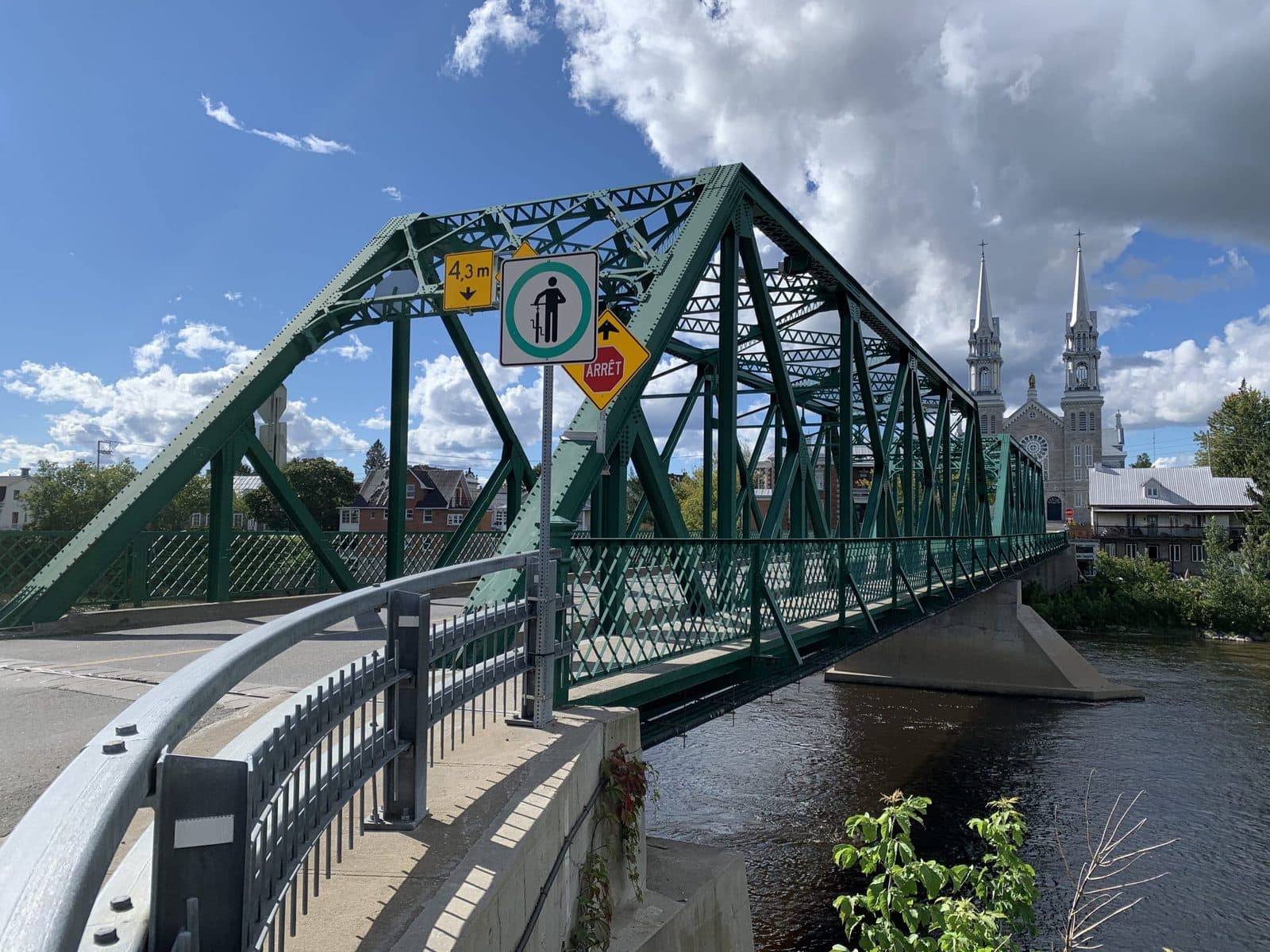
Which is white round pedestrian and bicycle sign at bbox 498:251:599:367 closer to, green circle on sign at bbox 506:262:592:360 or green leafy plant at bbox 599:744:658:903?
green circle on sign at bbox 506:262:592:360

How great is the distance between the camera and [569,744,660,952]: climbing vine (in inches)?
169

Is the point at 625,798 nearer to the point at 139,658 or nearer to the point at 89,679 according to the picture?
the point at 89,679

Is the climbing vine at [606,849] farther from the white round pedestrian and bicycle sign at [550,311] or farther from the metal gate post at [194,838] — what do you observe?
the metal gate post at [194,838]

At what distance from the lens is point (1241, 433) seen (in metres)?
64.5

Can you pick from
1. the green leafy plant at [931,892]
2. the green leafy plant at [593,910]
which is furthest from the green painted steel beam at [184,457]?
the green leafy plant at [931,892]

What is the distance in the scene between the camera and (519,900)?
3.16 meters

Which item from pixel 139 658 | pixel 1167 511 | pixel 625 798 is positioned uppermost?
pixel 1167 511

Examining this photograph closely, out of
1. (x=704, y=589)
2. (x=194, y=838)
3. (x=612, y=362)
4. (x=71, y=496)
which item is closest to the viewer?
(x=194, y=838)

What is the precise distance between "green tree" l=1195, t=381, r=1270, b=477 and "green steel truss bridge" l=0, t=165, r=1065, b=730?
4905cm

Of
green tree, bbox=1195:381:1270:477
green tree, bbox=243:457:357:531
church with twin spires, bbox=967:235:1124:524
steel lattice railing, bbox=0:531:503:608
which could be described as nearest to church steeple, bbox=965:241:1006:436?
church with twin spires, bbox=967:235:1124:524

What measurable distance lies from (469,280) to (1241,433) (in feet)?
229

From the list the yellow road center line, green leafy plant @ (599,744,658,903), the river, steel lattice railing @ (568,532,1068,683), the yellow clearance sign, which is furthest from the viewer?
the river

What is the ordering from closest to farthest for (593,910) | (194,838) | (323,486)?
(194,838), (593,910), (323,486)

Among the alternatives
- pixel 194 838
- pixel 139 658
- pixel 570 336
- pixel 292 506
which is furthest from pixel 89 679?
pixel 194 838
